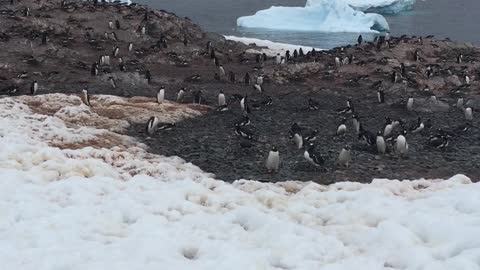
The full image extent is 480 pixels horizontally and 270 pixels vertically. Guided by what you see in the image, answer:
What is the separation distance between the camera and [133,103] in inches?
876

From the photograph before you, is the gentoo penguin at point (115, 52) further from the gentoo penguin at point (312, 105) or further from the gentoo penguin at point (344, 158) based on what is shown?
the gentoo penguin at point (344, 158)

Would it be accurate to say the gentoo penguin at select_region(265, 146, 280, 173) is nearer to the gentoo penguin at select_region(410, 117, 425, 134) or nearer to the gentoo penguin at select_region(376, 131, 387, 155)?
the gentoo penguin at select_region(376, 131, 387, 155)

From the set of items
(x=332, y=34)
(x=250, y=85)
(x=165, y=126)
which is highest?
(x=165, y=126)

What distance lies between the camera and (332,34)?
71875mm

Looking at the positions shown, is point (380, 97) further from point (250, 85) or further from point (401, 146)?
point (401, 146)

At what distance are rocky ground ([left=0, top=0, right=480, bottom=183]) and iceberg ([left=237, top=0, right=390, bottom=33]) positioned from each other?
3204 cm

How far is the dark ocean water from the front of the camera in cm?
6975

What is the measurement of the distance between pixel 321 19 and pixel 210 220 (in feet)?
222

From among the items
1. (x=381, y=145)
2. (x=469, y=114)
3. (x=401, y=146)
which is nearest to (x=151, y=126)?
(x=381, y=145)

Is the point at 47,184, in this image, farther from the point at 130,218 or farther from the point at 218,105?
the point at 218,105

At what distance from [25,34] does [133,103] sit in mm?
13886

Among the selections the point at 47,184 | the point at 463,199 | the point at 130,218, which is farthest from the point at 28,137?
the point at 463,199

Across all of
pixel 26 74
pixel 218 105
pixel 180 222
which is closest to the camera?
pixel 180 222

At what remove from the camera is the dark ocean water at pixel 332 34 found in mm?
69750
